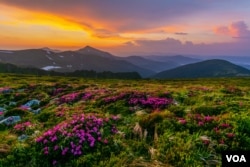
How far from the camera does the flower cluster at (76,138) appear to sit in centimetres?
1204

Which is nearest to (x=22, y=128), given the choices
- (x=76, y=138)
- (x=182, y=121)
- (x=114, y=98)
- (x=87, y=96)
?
(x=76, y=138)

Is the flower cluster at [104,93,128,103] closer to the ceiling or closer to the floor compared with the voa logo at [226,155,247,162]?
closer to the ceiling

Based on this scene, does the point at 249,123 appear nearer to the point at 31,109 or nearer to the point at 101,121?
the point at 101,121

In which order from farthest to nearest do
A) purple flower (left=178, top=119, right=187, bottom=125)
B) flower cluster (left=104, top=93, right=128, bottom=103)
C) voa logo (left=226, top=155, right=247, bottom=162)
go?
1. flower cluster (left=104, top=93, right=128, bottom=103)
2. purple flower (left=178, top=119, right=187, bottom=125)
3. voa logo (left=226, top=155, right=247, bottom=162)

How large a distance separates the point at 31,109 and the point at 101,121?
11.6 metres

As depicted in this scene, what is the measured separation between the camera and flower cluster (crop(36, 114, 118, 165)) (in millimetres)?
12039

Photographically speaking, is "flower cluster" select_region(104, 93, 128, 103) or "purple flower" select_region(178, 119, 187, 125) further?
"flower cluster" select_region(104, 93, 128, 103)

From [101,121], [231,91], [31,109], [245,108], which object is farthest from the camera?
[231,91]

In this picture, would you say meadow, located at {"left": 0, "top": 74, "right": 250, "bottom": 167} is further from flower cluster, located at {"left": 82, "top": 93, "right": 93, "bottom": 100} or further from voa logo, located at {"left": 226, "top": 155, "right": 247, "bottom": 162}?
flower cluster, located at {"left": 82, "top": 93, "right": 93, "bottom": 100}

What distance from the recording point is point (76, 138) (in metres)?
12.7

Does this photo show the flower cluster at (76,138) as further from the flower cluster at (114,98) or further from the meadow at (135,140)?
the flower cluster at (114,98)

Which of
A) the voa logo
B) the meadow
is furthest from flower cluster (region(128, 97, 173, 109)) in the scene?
the voa logo

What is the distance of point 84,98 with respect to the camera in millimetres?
25047

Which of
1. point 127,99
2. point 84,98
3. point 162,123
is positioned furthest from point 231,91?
point 162,123
